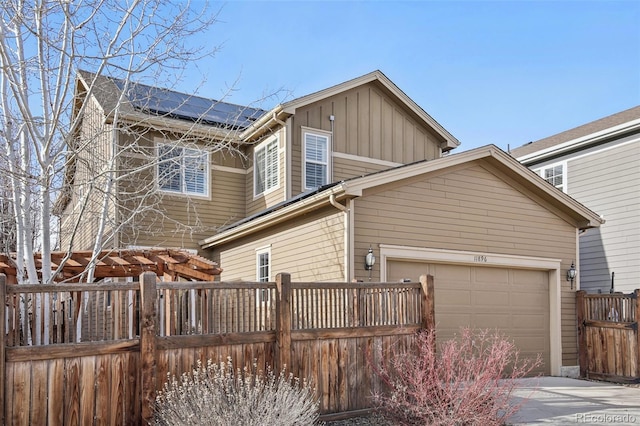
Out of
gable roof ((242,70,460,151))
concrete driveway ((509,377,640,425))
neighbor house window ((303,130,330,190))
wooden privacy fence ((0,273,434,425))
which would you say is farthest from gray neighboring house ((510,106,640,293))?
wooden privacy fence ((0,273,434,425))

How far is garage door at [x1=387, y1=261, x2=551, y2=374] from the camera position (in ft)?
32.9

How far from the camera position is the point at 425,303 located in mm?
7605

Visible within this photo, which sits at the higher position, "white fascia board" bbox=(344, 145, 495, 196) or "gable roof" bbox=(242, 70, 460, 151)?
"gable roof" bbox=(242, 70, 460, 151)

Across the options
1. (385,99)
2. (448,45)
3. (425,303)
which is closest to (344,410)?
(425,303)

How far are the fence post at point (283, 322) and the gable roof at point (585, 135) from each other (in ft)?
39.7

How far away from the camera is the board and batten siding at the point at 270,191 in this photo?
1340cm

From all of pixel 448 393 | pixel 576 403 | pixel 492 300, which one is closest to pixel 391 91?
pixel 492 300

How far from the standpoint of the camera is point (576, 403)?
8.16 m

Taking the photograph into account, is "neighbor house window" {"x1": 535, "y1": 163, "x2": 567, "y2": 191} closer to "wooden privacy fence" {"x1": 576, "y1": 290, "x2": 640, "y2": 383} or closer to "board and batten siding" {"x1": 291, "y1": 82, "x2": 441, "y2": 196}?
"board and batten siding" {"x1": 291, "y1": 82, "x2": 441, "y2": 196}

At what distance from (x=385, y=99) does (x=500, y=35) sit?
336 cm

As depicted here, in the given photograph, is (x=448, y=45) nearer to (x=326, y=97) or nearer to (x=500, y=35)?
(x=500, y=35)

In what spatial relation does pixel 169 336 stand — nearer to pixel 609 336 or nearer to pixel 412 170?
pixel 412 170

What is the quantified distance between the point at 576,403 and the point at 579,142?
9929mm

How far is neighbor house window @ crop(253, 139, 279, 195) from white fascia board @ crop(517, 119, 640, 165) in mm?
8522
